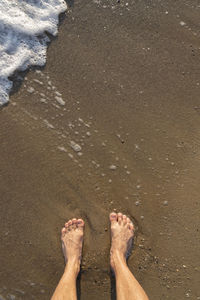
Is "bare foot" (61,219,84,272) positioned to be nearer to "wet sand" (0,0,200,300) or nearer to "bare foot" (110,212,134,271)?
"wet sand" (0,0,200,300)

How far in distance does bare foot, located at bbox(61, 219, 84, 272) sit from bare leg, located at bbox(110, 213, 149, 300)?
33cm

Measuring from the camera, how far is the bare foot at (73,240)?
2.71m

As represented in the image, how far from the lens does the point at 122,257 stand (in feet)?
8.97

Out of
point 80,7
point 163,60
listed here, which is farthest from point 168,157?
point 80,7

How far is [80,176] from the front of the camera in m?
2.78

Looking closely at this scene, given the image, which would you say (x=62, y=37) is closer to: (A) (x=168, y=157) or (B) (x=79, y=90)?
(B) (x=79, y=90)

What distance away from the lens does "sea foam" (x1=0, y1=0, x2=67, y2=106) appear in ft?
9.31

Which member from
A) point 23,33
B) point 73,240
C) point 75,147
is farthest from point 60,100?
point 73,240

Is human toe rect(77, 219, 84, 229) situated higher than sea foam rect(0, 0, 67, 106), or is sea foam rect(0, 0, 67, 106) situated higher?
sea foam rect(0, 0, 67, 106)

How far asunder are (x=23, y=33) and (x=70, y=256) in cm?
235

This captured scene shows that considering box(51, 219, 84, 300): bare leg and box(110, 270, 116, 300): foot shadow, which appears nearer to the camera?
box(51, 219, 84, 300): bare leg

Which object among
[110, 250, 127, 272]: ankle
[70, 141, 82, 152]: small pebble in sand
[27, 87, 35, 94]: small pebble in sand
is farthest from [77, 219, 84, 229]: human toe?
[27, 87, 35, 94]: small pebble in sand

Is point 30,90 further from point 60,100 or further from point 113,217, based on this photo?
point 113,217

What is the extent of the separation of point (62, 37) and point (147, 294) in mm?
2758
